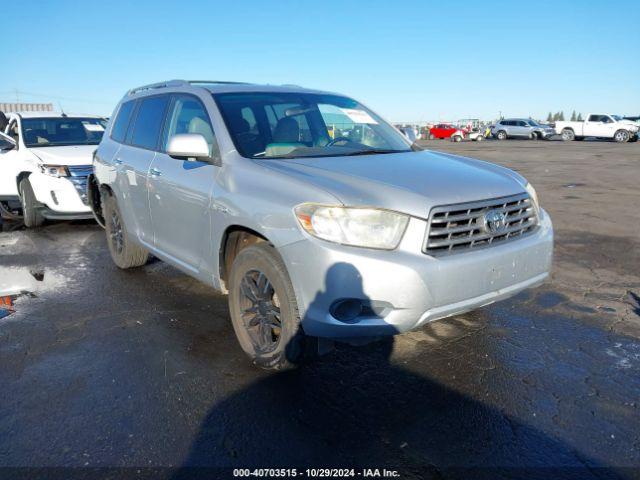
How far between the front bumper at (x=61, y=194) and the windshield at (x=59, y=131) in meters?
1.04

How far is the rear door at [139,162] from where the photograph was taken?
15.0ft

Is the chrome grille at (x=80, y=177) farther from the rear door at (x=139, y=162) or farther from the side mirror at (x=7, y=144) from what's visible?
the rear door at (x=139, y=162)

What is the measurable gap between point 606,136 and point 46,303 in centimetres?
3958

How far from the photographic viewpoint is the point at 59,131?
8.76 m

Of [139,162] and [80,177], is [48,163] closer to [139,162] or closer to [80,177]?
[80,177]

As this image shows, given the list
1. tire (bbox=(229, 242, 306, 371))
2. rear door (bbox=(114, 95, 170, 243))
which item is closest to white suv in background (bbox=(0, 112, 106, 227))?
rear door (bbox=(114, 95, 170, 243))

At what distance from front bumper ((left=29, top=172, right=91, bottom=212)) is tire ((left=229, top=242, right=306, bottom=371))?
508 centimetres

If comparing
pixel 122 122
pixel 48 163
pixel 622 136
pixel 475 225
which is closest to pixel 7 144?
pixel 48 163

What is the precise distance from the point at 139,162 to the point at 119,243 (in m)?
1.33

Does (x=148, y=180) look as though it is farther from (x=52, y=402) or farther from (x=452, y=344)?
(x=452, y=344)

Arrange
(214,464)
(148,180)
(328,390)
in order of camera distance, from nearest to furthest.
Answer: (214,464), (328,390), (148,180)

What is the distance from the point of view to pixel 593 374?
10.8 ft

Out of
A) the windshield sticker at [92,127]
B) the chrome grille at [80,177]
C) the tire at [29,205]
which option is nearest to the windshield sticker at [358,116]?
the chrome grille at [80,177]

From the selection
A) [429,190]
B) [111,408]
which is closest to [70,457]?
[111,408]
